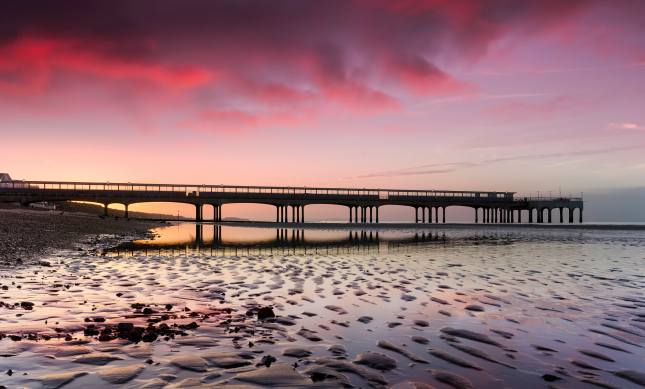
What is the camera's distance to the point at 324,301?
436 inches

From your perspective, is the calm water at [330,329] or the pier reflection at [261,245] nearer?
the calm water at [330,329]

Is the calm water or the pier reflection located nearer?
the calm water

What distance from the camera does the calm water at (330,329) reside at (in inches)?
228

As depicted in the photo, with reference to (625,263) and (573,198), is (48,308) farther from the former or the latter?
(573,198)

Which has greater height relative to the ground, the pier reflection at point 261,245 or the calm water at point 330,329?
the calm water at point 330,329

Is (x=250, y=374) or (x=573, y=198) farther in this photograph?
(x=573, y=198)

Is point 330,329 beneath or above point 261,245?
above

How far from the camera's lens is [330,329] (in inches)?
323

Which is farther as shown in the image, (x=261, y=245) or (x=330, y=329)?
(x=261, y=245)

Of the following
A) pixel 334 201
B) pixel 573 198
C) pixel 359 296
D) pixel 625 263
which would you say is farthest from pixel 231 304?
pixel 573 198

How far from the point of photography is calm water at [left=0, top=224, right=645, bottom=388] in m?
5.78

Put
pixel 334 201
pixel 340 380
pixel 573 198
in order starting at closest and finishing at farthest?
1. pixel 340 380
2. pixel 334 201
3. pixel 573 198

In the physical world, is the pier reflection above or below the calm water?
below

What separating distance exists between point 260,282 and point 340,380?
915 cm
